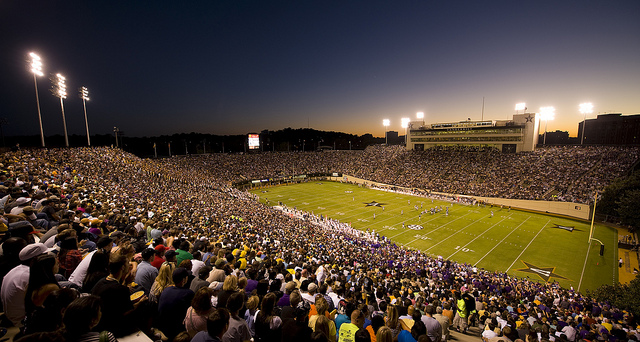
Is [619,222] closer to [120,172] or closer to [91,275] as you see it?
[91,275]

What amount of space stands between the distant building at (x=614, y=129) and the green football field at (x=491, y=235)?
199 feet

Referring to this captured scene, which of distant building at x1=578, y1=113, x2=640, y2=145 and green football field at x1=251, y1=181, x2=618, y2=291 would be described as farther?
distant building at x1=578, y1=113, x2=640, y2=145

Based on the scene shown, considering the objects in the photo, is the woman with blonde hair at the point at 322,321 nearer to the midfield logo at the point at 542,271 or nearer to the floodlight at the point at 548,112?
the midfield logo at the point at 542,271

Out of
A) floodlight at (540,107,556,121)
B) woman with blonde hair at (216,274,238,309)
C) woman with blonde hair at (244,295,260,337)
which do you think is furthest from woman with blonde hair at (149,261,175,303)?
floodlight at (540,107,556,121)

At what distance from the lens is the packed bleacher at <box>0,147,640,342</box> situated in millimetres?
3061

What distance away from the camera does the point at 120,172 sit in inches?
1035

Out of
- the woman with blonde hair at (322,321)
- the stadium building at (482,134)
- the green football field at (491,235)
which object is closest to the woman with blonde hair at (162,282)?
the woman with blonde hair at (322,321)

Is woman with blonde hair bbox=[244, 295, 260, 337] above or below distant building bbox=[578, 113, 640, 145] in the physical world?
below

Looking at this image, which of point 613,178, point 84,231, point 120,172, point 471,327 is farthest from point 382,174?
point 84,231

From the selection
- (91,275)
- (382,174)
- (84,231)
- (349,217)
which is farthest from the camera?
(382,174)

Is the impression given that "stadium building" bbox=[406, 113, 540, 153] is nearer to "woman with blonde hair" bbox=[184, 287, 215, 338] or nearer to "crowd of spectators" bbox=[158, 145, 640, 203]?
"crowd of spectators" bbox=[158, 145, 640, 203]

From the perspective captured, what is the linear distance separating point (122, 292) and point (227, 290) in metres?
1.42

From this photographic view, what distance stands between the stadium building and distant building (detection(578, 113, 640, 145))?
3096cm

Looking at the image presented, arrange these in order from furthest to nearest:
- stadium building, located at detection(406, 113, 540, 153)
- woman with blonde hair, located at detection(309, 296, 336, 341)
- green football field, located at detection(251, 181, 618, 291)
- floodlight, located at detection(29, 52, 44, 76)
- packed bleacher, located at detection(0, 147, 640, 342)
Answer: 1. stadium building, located at detection(406, 113, 540, 153)
2. floodlight, located at detection(29, 52, 44, 76)
3. green football field, located at detection(251, 181, 618, 291)
4. woman with blonde hair, located at detection(309, 296, 336, 341)
5. packed bleacher, located at detection(0, 147, 640, 342)
